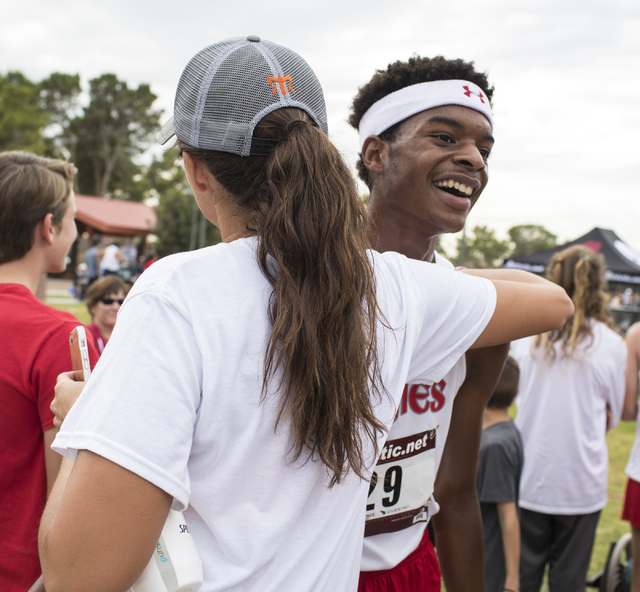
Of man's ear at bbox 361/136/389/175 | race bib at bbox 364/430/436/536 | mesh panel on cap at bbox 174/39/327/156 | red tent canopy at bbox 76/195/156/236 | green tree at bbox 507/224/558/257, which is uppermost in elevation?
mesh panel on cap at bbox 174/39/327/156

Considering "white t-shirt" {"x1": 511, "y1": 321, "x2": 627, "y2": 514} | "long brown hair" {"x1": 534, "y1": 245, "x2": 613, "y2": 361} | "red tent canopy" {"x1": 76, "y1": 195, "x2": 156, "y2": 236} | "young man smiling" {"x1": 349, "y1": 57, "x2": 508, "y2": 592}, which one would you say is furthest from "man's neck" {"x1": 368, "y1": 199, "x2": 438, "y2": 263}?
"red tent canopy" {"x1": 76, "y1": 195, "x2": 156, "y2": 236}

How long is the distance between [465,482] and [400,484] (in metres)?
0.44

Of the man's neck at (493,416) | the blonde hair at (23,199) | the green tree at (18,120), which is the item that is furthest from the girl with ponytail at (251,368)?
the green tree at (18,120)

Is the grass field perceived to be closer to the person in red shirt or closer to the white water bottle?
the person in red shirt

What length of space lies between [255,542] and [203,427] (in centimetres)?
25

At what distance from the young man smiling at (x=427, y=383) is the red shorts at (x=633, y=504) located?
2.27 meters

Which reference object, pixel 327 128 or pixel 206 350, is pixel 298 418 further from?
pixel 327 128

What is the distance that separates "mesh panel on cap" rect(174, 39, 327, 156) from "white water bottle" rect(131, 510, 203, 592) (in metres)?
0.71

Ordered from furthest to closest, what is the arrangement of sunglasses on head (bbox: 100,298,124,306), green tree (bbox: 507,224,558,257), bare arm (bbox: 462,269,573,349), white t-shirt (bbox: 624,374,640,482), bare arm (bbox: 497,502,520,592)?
green tree (bbox: 507,224,558,257) → sunglasses on head (bbox: 100,298,124,306) → white t-shirt (bbox: 624,374,640,482) → bare arm (bbox: 497,502,520,592) → bare arm (bbox: 462,269,573,349)

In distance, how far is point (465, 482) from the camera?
1993mm

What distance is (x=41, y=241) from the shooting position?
204 centimetres

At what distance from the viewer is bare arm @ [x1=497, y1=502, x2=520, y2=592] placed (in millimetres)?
3236

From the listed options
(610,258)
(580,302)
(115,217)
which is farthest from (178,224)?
(580,302)

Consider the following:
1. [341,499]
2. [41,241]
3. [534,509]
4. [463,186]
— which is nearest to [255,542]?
[341,499]
